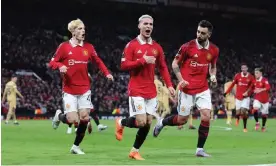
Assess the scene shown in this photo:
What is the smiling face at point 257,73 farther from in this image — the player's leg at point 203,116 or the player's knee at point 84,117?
the player's knee at point 84,117

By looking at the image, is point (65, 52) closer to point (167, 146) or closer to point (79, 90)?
point (79, 90)

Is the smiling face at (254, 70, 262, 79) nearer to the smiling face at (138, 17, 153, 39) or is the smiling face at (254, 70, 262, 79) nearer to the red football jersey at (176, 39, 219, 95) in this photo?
the red football jersey at (176, 39, 219, 95)

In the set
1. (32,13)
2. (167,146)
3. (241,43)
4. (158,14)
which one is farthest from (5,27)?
(167,146)

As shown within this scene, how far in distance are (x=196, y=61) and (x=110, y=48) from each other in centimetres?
3957

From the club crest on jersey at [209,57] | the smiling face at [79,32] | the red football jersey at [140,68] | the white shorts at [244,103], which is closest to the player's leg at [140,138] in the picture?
the red football jersey at [140,68]

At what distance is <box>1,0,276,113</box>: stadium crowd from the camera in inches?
1661

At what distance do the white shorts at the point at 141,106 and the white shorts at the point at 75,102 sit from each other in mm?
1461

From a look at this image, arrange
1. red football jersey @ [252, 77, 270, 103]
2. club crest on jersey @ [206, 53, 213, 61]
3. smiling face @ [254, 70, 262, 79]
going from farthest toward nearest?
1. red football jersey @ [252, 77, 270, 103]
2. smiling face @ [254, 70, 262, 79]
3. club crest on jersey @ [206, 53, 213, 61]

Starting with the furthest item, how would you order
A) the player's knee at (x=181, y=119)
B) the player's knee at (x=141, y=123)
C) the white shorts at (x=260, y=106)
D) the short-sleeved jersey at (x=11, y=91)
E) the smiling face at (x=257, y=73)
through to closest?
the short-sleeved jersey at (x=11, y=91), the white shorts at (x=260, y=106), the smiling face at (x=257, y=73), the player's knee at (x=181, y=119), the player's knee at (x=141, y=123)

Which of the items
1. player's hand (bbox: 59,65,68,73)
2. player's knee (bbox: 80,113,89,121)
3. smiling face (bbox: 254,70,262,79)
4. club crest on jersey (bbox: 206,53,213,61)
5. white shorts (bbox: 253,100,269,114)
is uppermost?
smiling face (bbox: 254,70,262,79)

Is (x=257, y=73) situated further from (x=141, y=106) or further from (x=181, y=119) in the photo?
(x=141, y=106)

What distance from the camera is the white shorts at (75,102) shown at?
11617 mm

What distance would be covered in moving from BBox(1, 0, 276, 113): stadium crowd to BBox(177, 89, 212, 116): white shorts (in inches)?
1107

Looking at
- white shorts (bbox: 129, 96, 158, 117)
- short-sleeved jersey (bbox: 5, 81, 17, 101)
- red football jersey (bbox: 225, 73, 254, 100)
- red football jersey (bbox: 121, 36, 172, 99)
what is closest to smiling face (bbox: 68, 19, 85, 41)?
red football jersey (bbox: 121, 36, 172, 99)
